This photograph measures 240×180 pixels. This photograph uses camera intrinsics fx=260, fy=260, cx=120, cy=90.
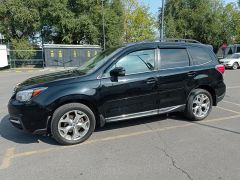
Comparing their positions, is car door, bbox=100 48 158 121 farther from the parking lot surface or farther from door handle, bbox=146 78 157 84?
the parking lot surface

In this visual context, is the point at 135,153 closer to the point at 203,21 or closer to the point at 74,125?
the point at 74,125

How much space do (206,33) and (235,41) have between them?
583 centimetres

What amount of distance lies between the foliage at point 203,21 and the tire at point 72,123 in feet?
113

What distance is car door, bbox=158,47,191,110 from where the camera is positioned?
522 cm

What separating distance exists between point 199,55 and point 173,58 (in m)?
0.76

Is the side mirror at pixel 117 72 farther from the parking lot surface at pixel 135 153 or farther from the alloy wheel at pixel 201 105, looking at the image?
the alloy wheel at pixel 201 105

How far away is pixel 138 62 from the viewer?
5074 mm

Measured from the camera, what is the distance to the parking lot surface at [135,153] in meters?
3.56

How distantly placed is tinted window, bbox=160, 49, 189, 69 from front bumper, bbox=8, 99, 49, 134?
2485 millimetres

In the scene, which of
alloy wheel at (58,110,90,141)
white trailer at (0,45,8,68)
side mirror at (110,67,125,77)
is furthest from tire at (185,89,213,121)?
white trailer at (0,45,8,68)

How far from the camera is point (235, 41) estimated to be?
40.7 m

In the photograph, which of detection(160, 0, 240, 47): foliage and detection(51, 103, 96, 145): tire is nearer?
detection(51, 103, 96, 145): tire

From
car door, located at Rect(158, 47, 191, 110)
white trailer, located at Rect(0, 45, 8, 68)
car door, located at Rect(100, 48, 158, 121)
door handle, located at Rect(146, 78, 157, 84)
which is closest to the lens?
car door, located at Rect(100, 48, 158, 121)

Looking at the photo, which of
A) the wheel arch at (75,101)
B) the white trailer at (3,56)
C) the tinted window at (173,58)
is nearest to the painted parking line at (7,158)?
the wheel arch at (75,101)
